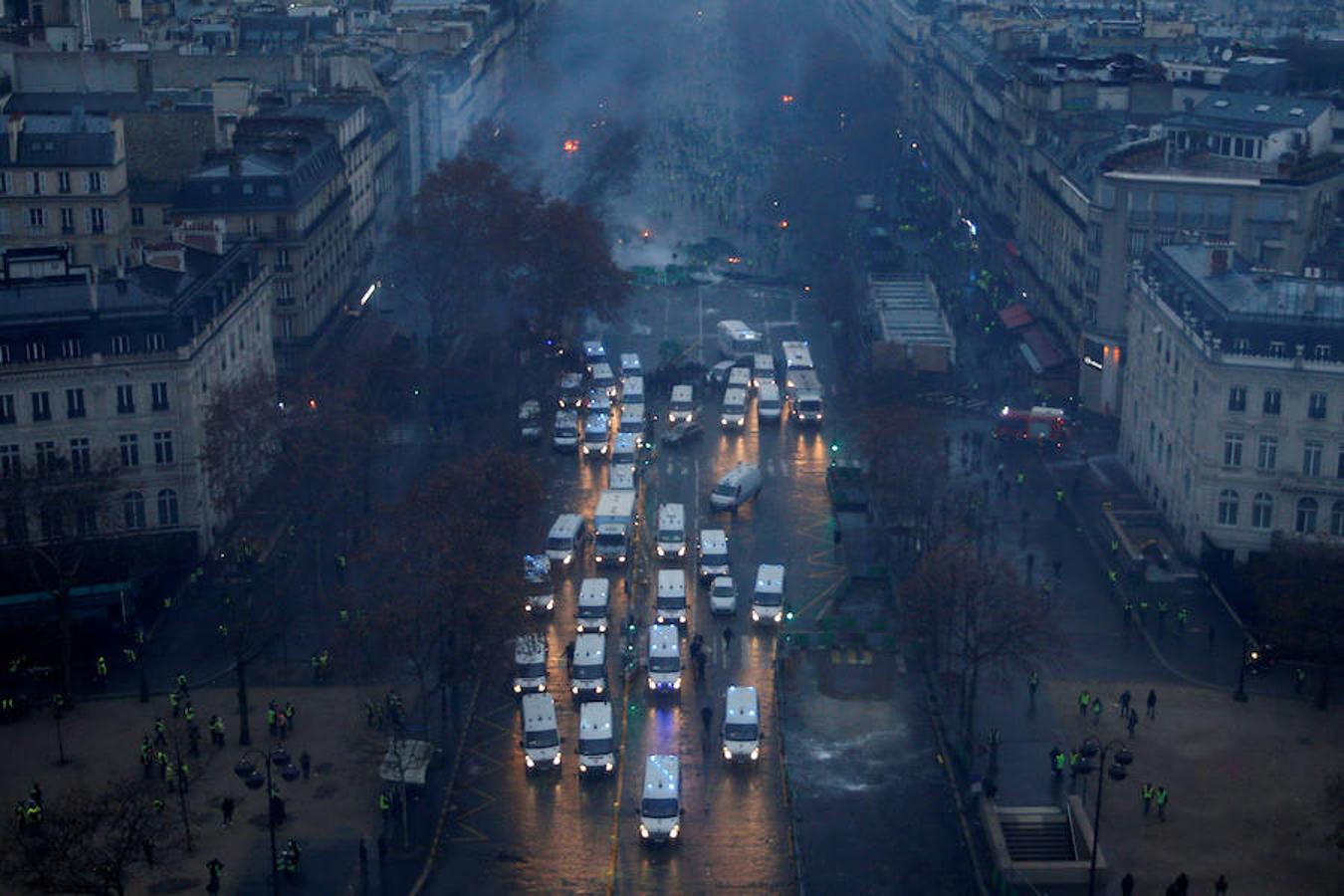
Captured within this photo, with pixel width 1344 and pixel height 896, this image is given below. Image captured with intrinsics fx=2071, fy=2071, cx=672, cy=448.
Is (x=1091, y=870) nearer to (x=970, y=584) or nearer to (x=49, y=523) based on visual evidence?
(x=970, y=584)

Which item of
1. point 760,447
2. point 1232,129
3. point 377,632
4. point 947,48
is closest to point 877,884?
point 377,632

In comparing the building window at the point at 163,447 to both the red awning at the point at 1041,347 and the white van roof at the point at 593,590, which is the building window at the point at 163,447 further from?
the red awning at the point at 1041,347

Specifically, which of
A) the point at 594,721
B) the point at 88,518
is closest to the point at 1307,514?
the point at 594,721

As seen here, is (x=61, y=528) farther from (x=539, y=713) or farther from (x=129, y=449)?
(x=539, y=713)

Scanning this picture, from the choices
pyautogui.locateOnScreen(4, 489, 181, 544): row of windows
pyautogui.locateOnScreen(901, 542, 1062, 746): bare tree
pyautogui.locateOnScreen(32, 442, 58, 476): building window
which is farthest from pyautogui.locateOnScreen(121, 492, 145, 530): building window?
pyautogui.locateOnScreen(901, 542, 1062, 746): bare tree

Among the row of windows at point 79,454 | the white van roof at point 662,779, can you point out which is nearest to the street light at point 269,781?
Answer: the white van roof at point 662,779

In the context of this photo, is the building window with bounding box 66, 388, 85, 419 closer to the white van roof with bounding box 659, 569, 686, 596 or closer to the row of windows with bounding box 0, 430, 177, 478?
the row of windows with bounding box 0, 430, 177, 478
